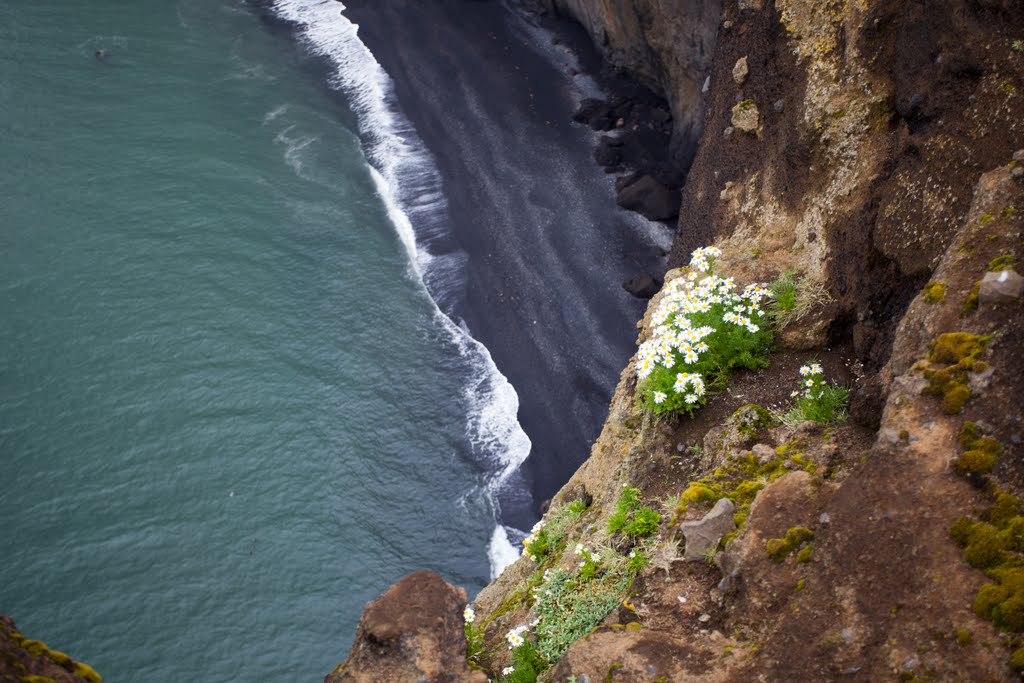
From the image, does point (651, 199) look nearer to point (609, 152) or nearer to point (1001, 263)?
point (609, 152)

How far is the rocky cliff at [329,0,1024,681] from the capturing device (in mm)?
7066

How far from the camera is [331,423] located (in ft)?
88.7

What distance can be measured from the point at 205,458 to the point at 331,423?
155 inches

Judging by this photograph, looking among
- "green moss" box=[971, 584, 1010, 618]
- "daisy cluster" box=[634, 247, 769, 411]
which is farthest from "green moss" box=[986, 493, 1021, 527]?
"daisy cluster" box=[634, 247, 769, 411]

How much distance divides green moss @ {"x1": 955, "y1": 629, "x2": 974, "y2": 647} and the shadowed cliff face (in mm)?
23867

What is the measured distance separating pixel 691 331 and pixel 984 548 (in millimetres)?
4649

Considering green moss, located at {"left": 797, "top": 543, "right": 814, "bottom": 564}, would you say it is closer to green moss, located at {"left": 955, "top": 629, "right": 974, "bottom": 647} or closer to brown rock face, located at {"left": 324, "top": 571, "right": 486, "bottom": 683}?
green moss, located at {"left": 955, "top": 629, "right": 974, "bottom": 647}

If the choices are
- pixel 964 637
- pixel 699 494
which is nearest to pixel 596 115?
pixel 699 494

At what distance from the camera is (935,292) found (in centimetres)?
879

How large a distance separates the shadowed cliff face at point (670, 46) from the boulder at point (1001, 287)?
20.9 m

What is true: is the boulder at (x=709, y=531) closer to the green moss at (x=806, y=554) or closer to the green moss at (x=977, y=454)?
the green moss at (x=806, y=554)

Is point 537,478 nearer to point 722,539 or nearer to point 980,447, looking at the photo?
point 722,539

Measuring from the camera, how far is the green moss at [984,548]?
22.1 feet

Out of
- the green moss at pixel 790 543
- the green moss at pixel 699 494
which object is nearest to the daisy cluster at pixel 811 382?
the green moss at pixel 699 494
